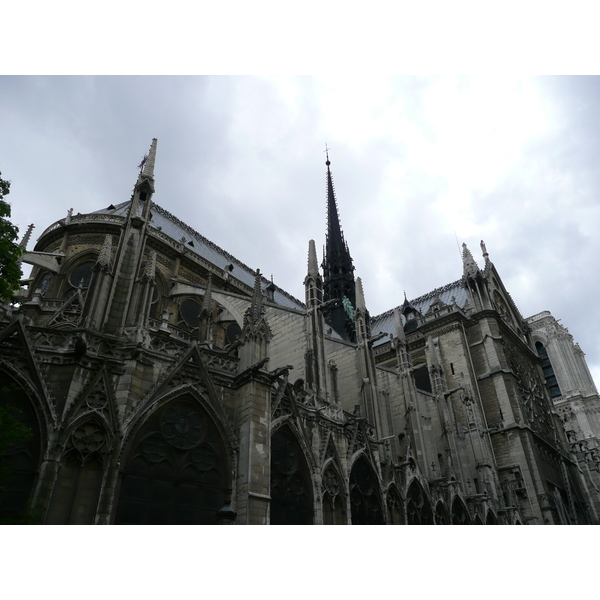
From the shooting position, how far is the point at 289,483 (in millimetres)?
12875

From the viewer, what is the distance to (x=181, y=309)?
80.5ft

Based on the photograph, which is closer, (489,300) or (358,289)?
(358,289)

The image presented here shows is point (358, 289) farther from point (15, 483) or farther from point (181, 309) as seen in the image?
point (15, 483)

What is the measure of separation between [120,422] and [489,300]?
31.3m

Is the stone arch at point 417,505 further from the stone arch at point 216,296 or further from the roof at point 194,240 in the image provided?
the roof at point 194,240

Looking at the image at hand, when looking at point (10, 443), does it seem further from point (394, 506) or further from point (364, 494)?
point (394, 506)

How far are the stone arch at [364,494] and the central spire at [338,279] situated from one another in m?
23.2

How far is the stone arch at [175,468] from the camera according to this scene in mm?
9961

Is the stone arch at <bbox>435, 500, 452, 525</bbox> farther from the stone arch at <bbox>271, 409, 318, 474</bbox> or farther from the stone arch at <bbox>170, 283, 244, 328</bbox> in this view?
the stone arch at <bbox>170, 283, 244, 328</bbox>

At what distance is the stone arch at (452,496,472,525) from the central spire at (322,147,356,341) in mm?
19981

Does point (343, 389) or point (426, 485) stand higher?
point (343, 389)

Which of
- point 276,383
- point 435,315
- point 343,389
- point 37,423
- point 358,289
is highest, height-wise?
point 435,315

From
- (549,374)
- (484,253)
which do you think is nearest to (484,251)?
(484,253)

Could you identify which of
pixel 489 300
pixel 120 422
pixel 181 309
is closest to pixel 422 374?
pixel 489 300
